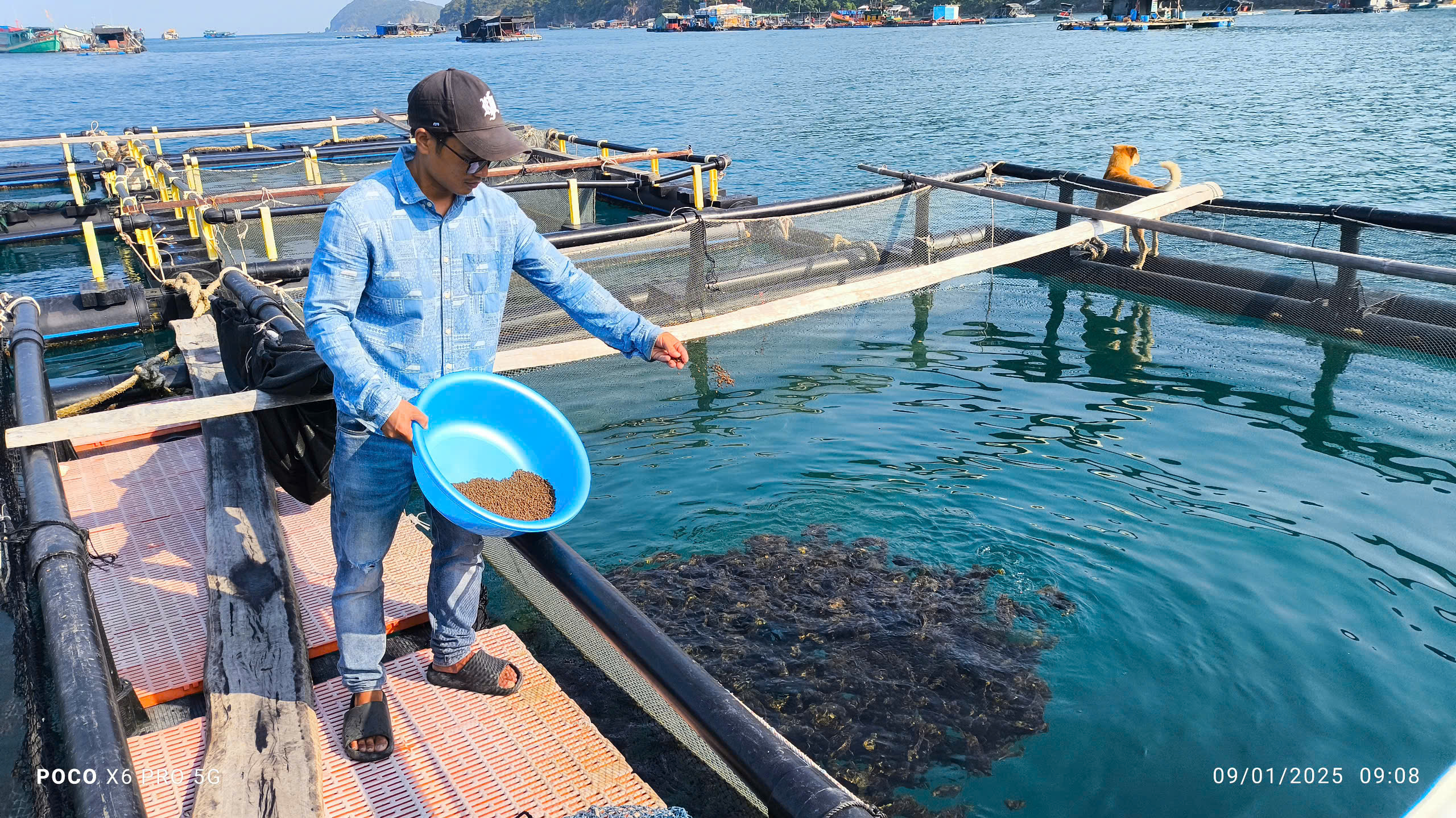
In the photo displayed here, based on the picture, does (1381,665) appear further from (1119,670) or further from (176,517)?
(176,517)

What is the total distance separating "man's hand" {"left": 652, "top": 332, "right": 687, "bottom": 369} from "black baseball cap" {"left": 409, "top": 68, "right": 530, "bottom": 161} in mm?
910

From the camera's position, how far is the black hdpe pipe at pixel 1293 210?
8.52 m

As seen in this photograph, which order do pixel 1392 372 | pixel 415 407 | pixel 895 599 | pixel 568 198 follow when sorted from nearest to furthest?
pixel 415 407, pixel 895 599, pixel 1392 372, pixel 568 198

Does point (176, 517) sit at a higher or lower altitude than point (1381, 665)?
higher

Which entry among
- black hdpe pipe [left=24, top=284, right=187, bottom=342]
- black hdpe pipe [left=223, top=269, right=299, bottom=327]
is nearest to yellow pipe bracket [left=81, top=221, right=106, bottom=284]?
black hdpe pipe [left=24, top=284, right=187, bottom=342]

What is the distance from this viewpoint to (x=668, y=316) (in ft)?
31.1

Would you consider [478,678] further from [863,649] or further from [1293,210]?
[1293,210]

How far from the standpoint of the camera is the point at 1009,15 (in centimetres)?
14400

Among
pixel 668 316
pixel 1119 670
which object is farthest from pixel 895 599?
pixel 668 316

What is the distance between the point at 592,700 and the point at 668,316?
18.0ft

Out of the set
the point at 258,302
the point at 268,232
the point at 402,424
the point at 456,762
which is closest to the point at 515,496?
the point at 402,424

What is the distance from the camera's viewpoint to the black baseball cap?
287cm

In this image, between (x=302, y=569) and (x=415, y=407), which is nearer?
(x=415, y=407)

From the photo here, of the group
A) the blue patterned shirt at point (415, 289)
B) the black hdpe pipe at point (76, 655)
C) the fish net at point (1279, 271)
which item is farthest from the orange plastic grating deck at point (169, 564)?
the fish net at point (1279, 271)
